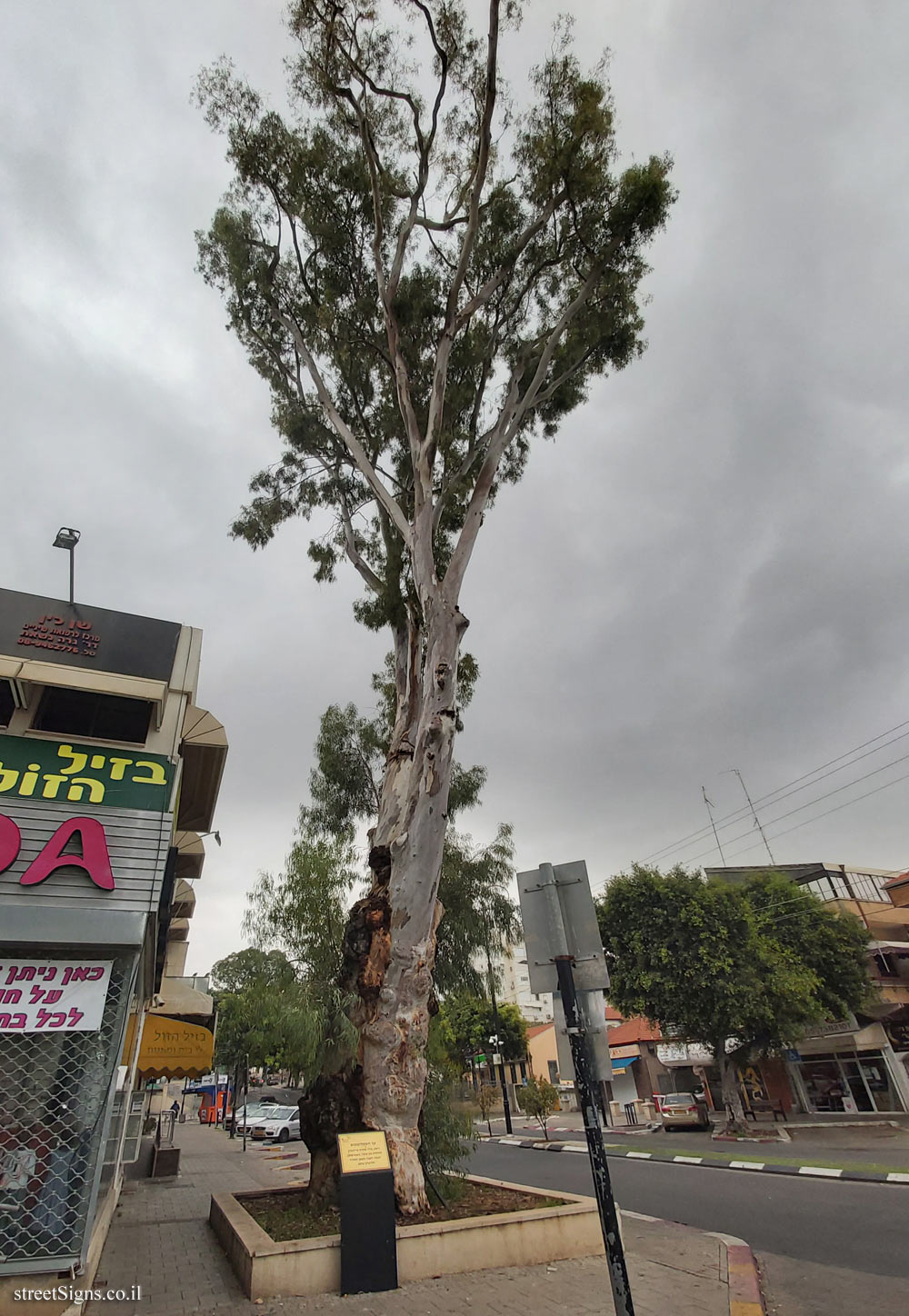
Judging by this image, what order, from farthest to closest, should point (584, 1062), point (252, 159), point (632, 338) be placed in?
1. point (632, 338)
2. point (252, 159)
3. point (584, 1062)

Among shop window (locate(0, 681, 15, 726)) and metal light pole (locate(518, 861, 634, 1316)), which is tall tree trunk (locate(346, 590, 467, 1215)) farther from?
shop window (locate(0, 681, 15, 726))

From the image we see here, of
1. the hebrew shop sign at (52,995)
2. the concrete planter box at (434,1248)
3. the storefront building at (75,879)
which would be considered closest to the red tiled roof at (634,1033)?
the concrete planter box at (434,1248)

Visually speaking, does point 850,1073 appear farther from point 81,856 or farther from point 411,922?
point 81,856

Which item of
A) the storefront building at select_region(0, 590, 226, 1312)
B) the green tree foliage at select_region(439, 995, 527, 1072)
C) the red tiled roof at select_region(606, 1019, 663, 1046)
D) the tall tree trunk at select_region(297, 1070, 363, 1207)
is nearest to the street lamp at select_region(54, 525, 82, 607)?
the storefront building at select_region(0, 590, 226, 1312)

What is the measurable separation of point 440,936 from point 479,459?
33.7ft

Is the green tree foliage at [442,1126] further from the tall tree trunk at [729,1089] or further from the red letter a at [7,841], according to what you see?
the tall tree trunk at [729,1089]

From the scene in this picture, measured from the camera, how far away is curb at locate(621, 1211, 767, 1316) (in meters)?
4.66

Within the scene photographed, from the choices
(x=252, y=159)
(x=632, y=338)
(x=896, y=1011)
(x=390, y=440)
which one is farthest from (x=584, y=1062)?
(x=896, y=1011)

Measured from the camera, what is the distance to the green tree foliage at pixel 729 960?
19094mm

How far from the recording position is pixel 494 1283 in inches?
211

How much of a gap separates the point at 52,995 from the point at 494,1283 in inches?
172

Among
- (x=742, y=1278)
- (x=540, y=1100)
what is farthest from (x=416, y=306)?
(x=540, y=1100)

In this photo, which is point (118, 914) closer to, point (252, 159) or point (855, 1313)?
point (855, 1313)

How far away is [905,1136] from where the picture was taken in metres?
16.1
